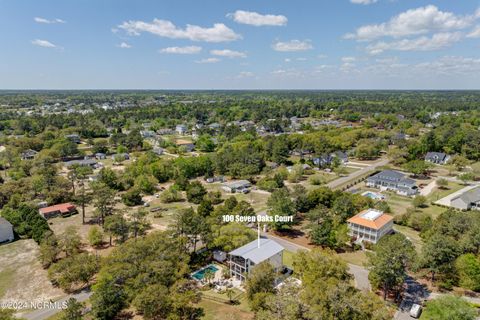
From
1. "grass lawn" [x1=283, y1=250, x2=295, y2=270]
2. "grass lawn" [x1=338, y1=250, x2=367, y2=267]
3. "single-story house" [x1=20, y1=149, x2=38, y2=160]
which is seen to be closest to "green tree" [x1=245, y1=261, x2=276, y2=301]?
"grass lawn" [x1=283, y1=250, x2=295, y2=270]

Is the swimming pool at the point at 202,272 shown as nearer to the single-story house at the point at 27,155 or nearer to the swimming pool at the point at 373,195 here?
the swimming pool at the point at 373,195

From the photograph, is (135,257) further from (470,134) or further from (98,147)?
(470,134)

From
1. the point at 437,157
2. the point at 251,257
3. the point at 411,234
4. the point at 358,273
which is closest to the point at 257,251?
the point at 251,257

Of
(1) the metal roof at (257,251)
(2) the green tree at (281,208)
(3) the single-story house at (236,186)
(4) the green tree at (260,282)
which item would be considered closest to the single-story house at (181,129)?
(3) the single-story house at (236,186)

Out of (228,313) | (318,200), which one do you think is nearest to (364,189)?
(318,200)

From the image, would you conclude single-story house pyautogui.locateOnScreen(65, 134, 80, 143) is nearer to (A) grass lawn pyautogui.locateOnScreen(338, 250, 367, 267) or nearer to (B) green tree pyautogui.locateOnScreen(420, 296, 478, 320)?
(A) grass lawn pyautogui.locateOnScreen(338, 250, 367, 267)
